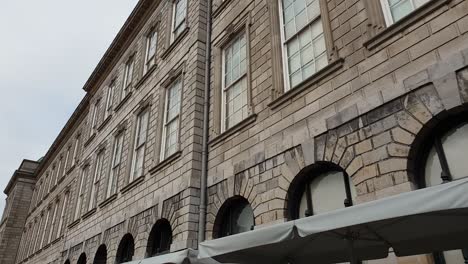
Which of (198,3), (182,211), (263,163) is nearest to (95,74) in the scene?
(198,3)

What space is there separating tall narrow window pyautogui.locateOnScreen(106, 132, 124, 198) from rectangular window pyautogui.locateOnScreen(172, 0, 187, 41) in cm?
493

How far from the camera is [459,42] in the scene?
16.5ft

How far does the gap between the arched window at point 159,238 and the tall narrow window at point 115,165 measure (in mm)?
4605

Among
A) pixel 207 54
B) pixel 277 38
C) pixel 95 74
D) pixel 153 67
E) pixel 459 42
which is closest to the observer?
pixel 459 42

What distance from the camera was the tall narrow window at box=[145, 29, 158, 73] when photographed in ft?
49.5

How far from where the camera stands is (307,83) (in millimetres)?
7156

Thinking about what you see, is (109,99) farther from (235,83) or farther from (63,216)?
(235,83)

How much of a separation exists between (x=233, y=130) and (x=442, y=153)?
4.69 m

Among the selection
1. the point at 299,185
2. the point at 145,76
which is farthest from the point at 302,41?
the point at 145,76

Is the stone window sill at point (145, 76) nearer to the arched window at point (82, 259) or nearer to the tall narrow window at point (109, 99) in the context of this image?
the tall narrow window at point (109, 99)

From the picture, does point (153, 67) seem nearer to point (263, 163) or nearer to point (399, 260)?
point (263, 163)

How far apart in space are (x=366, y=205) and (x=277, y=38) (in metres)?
5.36

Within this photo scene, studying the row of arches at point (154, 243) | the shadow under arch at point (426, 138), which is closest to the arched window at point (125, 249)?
the row of arches at point (154, 243)

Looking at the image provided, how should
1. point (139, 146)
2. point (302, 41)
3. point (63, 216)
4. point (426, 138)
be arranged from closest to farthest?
point (426, 138), point (302, 41), point (139, 146), point (63, 216)
